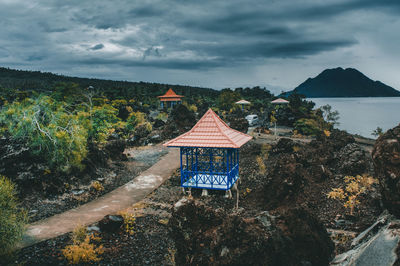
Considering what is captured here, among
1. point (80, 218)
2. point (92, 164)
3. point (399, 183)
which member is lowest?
point (80, 218)

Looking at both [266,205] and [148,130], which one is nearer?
[266,205]

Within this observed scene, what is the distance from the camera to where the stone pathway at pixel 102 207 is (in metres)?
8.77

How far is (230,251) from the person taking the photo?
561 cm

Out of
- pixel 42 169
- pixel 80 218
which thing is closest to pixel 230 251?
pixel 80 218

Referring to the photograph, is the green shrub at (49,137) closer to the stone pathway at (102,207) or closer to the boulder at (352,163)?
the stone pathway at (102,207)

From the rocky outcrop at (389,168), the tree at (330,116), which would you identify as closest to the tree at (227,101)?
the tree at (330,116)

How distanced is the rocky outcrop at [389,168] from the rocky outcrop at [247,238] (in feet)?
6.02

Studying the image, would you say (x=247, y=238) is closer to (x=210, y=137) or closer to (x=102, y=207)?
(x=210, y=137)

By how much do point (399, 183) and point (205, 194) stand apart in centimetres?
773

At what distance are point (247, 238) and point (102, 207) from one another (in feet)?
24.6

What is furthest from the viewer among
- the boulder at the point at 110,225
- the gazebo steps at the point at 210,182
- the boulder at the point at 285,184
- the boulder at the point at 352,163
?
the boulder at the point at 352,163

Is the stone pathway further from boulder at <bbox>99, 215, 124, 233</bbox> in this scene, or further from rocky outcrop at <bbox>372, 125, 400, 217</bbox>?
rocky outcrop at <bbox>372, 125, 400, 217</bbox>

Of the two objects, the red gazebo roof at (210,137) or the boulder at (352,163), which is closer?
the red gazebo roof at (210,137)

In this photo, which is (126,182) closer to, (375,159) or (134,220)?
(134,220)
